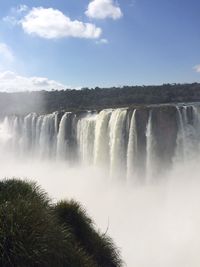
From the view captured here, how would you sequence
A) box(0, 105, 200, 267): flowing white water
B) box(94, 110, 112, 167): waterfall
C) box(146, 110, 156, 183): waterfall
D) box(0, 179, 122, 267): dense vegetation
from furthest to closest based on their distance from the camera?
box(94, 110, 112, 167): waterfall
box(146, 110, 156, 183): waterfall
box(0, 105, 200, 267): flowing white water
box(0, 179, 122, 267): dense vegetation

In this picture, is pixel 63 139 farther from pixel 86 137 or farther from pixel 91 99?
pixel 91 99

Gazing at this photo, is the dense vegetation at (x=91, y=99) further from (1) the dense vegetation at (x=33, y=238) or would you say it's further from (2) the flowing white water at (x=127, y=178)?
(1) the dense vegetation at (x=33, y=238)

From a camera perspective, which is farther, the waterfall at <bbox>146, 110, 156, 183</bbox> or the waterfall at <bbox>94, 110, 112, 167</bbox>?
the waterfall at <bbox>94, 110, 112, 167</bbox>

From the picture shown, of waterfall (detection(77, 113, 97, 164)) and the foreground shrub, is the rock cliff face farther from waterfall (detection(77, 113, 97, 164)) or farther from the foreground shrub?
the foreground shrub

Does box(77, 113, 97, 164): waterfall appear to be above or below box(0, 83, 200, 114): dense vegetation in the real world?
below

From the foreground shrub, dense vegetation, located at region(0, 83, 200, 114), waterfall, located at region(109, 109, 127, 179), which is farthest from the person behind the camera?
dense vegetation, located at region(0, 83, 200, 114)

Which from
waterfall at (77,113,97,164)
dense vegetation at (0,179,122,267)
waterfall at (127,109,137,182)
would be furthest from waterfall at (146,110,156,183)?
dense vegetation at (0,179,122,267)
